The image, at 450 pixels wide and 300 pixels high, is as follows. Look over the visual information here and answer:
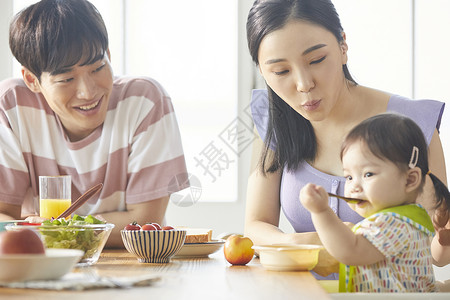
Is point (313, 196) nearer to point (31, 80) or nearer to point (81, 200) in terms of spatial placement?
point (81, 200)

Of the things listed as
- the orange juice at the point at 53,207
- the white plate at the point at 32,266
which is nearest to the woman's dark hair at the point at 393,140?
the white plate at the point at 32,266

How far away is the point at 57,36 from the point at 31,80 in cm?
25

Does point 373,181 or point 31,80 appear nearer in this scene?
point 373,181

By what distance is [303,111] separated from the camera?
5.76ft

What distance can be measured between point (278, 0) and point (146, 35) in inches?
96.8

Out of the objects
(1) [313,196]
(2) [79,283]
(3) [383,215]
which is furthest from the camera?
(3) [383,215]

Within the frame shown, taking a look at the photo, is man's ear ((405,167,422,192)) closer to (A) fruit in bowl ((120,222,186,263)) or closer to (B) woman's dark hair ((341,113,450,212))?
(B) woman's dark hair ((341,113,450,212))

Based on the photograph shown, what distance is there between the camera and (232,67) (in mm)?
4070

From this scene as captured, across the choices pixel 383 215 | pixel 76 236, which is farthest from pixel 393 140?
pixel 76 236

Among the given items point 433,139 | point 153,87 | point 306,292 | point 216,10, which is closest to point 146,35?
point 216,10

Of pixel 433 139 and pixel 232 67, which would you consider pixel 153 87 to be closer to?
pixel 433 139

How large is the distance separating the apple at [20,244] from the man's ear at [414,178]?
0.81 meters

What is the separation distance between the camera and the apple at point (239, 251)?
139cm

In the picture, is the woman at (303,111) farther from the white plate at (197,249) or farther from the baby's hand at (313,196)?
the baby's hand at (313,196)
